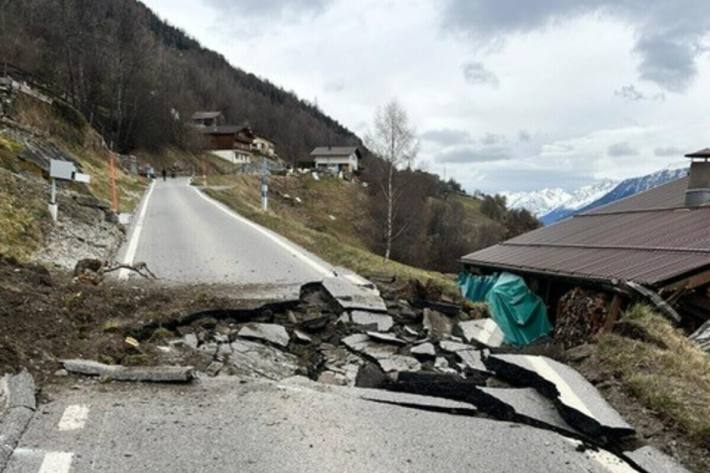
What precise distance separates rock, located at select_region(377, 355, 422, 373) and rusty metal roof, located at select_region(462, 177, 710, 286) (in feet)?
18.6

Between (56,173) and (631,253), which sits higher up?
(56,173)

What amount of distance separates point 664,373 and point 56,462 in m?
4.77

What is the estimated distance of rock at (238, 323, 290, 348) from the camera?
606cm

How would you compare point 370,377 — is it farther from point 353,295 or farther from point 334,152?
point 334,152

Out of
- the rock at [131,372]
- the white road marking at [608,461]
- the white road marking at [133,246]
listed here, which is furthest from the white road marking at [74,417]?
the white road marking at [133,246]

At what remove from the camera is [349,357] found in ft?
19.8

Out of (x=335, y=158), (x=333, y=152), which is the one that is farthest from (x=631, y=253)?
(x=333, y=152)

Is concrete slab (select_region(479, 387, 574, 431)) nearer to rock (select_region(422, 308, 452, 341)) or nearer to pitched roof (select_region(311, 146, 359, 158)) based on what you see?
rock (select_region(422, 308, 452, 341))

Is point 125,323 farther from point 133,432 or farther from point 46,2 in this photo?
point 46,2

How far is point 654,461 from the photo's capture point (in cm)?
350

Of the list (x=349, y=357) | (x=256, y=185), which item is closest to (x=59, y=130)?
(x=256, y=185)

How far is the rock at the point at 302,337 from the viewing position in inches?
252

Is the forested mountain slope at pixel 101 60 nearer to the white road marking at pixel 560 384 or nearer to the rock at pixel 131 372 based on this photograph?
the rock at pixel 131 372

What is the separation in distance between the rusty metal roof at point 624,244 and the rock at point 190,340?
7.62 metres
